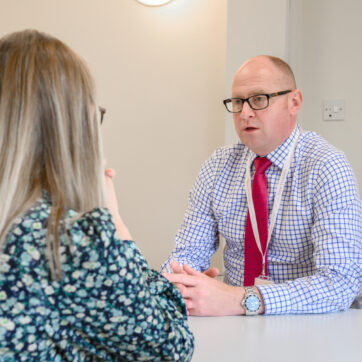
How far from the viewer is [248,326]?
1.31 meters

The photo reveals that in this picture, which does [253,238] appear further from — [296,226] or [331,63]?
[331,63]

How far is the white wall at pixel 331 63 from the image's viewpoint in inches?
110

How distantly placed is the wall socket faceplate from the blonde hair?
7.08ft

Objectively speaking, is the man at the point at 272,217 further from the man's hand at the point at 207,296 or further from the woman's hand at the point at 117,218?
the woman's hand at the point at 117,218

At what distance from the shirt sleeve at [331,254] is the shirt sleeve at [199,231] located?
1.41ft

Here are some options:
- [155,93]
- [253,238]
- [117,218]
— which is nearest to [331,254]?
[253,238]

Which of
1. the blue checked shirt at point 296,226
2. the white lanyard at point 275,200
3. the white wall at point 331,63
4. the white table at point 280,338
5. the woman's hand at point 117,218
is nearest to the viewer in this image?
the woman's hand at point 117,218

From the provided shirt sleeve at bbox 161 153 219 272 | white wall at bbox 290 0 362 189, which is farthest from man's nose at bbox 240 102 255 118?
white wall at bbox 290 0 362 189

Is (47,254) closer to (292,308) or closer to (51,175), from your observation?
(51,175)

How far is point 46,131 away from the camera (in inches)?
34.3

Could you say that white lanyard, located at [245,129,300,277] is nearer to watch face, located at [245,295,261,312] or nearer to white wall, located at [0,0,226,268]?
watch face, located at [245,295,261,312]

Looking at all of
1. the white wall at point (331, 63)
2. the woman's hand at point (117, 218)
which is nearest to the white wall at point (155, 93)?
the white wall at point (331, 63)

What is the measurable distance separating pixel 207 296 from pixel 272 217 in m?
0.54

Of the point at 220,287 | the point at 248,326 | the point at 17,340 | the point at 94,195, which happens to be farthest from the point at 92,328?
the point at 220,287
